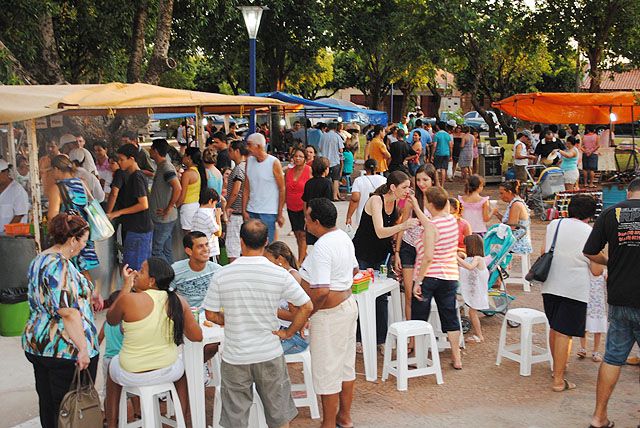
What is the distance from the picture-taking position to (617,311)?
530 cm

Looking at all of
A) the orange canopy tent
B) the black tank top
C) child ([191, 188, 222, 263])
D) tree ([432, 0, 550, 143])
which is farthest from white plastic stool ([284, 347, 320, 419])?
tree ([432, 0, 550, 143])

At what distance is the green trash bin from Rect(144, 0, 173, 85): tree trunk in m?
8.82

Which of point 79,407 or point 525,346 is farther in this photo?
point 525,346

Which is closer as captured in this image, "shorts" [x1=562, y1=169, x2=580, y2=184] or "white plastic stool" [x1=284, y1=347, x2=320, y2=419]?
"white plastic stool" [x1=284, y1=347, x2=320, y2=419]

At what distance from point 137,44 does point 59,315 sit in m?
12.9

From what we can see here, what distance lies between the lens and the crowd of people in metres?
4.52

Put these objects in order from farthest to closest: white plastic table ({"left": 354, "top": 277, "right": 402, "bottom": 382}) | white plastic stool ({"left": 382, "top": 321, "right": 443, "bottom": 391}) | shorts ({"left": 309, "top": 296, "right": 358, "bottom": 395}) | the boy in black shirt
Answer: the boy in black shirt < white plastic table ({"left": 354, "top": 277, "right": 402, "bottom": 382}) < white plastic stool ({"left": 382, "top": 321, "right": 443, "bottom": 391}) < shorts ({"left": 309, "top": 296, "right": 358, "bottom": 395})

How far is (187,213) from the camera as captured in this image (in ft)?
30.1

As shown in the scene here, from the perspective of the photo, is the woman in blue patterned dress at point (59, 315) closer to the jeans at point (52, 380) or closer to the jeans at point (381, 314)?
the jeans at point (52, 380)

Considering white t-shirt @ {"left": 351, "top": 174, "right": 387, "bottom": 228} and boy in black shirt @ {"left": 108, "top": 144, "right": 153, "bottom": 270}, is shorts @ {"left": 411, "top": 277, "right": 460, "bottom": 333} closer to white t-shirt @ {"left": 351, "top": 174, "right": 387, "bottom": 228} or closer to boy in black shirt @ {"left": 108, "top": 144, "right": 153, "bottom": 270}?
white t-shirt @ {"left": 351, "top": 174, "right": 387, "bottom": 228}

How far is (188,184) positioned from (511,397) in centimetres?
459

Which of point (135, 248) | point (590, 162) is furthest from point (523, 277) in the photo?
point (590, 162)

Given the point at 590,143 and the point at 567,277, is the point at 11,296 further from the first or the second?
the point at 590,143

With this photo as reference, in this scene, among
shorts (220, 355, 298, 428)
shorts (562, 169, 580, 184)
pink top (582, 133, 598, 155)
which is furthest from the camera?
pink top (582, 133, 598, 155)
